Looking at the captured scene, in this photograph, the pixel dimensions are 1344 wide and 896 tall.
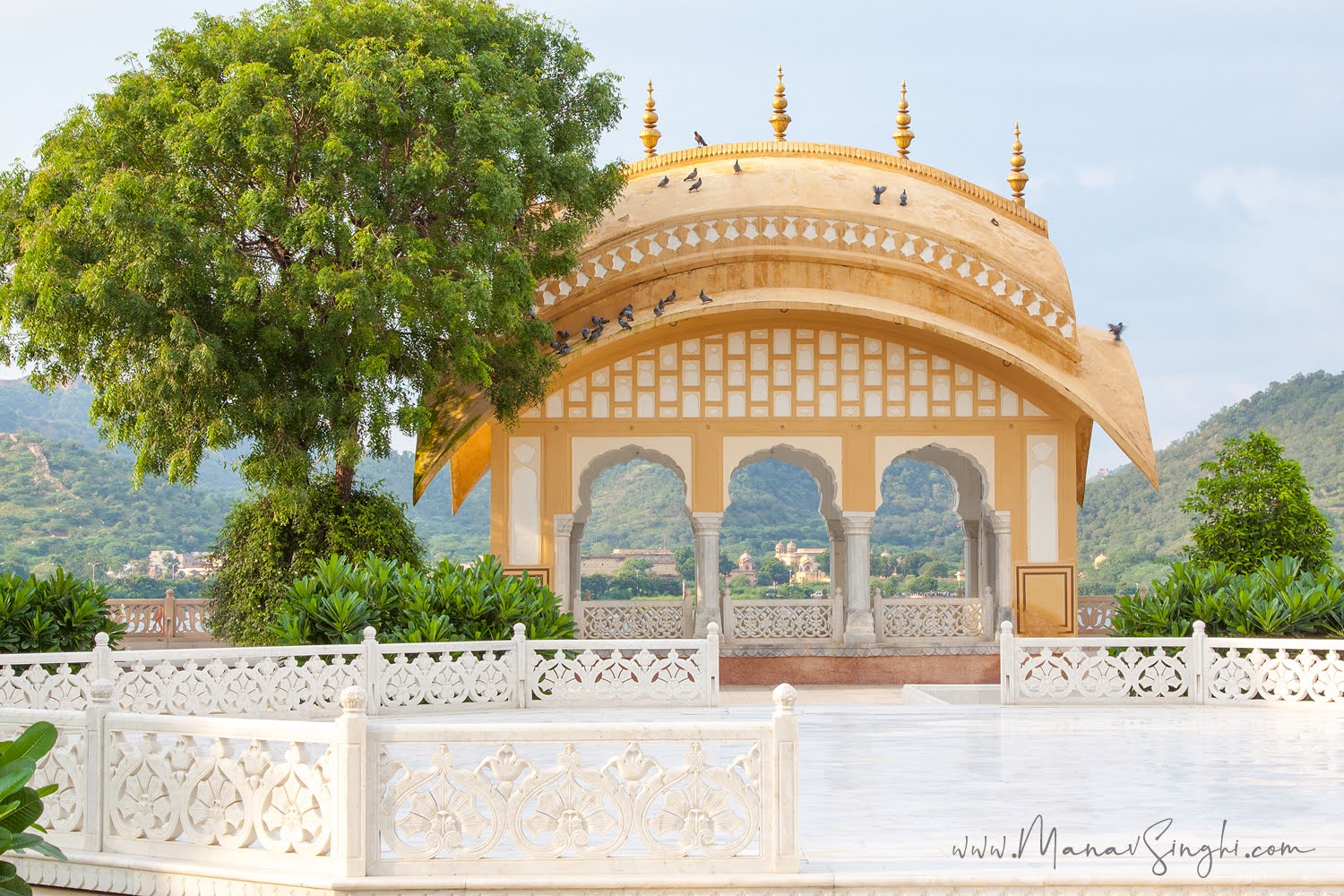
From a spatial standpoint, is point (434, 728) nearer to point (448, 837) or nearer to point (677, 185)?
point (448, 837)

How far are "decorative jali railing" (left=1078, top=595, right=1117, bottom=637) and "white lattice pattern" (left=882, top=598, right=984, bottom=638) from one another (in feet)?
6.58

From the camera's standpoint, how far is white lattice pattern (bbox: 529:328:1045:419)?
50.4 feet

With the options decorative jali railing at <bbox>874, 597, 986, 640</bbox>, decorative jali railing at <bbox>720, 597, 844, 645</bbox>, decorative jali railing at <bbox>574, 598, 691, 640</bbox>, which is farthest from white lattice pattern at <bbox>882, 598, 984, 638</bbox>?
decorative jali railing at <bbox>574, 598, 691, 640</bbox>

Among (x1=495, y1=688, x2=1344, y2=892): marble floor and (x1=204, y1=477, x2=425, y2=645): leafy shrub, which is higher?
(x1=204, y1=477, x2=425, y2=645): leafy shrub

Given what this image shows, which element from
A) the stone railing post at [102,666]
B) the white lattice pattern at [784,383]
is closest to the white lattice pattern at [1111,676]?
the white lattice pattern at [784,383]

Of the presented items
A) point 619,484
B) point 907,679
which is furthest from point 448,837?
point 619,484

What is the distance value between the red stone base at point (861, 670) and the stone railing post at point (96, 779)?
9.25 m

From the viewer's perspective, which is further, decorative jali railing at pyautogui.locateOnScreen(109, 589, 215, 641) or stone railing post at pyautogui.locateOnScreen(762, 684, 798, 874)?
decorative jali railing at pyautogui.locateOnScreen(109, 589, 215, 641)

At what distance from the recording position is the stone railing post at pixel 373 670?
9586mm

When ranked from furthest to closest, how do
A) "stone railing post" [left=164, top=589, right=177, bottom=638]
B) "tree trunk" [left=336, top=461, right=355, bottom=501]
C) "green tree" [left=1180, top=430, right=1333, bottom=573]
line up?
"stone railing post" [left=164, top=589, right=177, bottom=638], "tree trunk" [left=336, top=461, right=355, bottom=501], "green tree" [left=1180, top=430, right=1333, bottom=573]

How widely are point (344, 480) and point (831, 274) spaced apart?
5448 mm

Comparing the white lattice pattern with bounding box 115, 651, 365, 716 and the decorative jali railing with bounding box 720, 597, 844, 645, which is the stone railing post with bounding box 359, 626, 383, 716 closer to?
the white lattice pattern with bounding box 115, 651, 365, 716

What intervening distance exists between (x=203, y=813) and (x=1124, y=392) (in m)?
12.3

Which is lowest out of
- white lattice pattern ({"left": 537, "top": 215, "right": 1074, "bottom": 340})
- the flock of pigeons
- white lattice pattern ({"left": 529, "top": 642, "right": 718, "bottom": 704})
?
white lattice pattern ({"left": 529, "top": 642, "right": 718, "bottom": 704})
